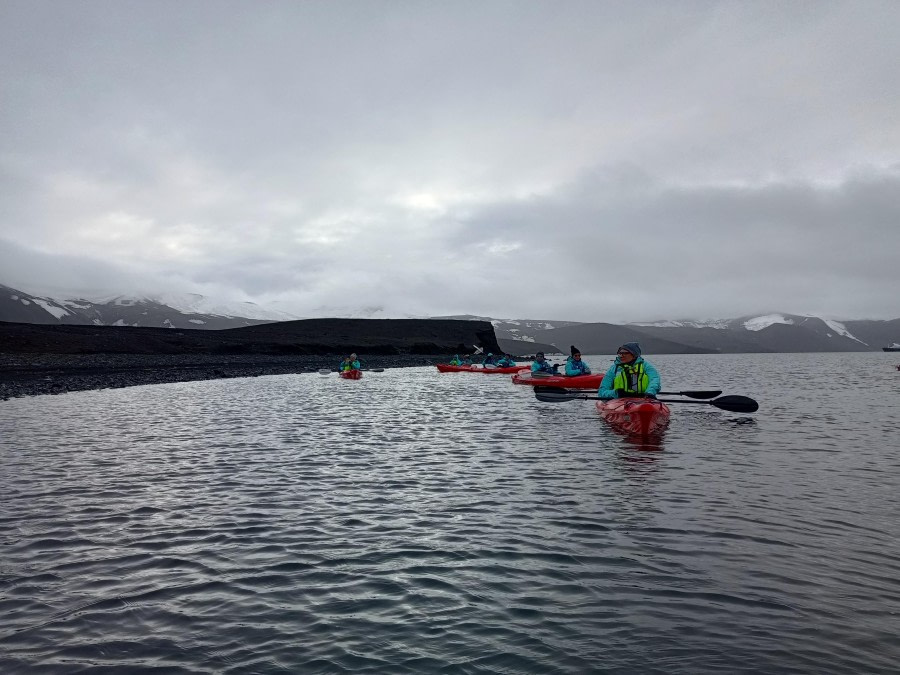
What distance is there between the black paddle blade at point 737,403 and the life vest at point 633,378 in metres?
5.47

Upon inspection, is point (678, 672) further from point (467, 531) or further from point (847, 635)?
point (467, 531)

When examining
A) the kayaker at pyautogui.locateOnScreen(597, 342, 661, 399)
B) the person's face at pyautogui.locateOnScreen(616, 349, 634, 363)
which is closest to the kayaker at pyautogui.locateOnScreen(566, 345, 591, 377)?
the kayaker at pyautogui.locateOnScreen(597, 342, 661, 399)

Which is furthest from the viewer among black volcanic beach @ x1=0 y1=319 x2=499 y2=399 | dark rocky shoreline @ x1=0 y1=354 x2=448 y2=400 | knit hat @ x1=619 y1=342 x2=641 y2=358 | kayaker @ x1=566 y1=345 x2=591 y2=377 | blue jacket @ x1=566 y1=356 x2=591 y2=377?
black volcanic beach @ x1=0 y1=319 x2=499 y2=399

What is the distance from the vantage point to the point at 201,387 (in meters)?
42.3

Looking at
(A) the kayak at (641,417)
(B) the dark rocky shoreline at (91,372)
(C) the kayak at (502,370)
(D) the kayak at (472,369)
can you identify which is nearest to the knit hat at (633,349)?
(A) the kayak at (641,417)

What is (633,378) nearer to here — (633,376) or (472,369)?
(633,376)

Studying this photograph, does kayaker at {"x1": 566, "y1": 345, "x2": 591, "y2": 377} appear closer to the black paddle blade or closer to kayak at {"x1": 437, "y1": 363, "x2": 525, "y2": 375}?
the black paddle blade

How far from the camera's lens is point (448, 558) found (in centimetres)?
805

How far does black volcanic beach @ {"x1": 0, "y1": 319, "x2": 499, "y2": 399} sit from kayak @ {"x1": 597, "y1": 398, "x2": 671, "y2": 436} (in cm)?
3207

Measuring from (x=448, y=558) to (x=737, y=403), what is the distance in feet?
69.2

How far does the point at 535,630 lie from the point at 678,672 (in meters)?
1.36

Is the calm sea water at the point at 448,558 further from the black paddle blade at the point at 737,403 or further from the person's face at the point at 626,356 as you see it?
the black paddle blade at the point at 737,403

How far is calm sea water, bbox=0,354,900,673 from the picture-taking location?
5.55 meters

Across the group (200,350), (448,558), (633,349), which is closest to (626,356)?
(633,349)
